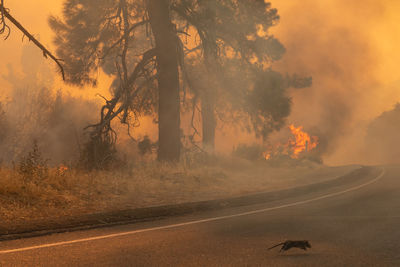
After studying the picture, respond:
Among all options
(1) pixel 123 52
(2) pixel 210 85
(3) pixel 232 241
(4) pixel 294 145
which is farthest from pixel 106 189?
(4) pixel 294 145

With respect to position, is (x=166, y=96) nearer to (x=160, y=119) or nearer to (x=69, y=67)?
(x=160, y=119)

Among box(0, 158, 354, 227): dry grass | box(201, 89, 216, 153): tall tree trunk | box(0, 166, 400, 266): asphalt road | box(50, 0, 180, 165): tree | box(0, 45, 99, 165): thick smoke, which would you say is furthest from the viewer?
box(0, 45, 99, 165): thick smoke

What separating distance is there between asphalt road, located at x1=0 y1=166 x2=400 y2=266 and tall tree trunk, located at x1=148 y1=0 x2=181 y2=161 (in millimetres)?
9403

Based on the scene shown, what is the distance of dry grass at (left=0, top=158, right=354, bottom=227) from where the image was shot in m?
9.25

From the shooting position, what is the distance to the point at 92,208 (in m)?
9.91

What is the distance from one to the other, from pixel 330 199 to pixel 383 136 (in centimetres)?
7449

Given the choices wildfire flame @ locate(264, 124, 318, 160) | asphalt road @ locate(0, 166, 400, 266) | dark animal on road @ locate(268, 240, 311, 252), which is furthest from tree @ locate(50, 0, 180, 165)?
dark animal on road @ locate(268, 240, 311, 252)

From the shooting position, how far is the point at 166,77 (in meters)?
19.1

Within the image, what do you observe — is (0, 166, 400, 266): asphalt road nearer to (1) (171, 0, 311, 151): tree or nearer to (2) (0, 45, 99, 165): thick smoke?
(1) (171, 0, 311, 151): tree

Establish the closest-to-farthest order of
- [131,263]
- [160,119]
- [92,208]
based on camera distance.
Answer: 1. [131,263]
2. [92,208]
3. [160,119]

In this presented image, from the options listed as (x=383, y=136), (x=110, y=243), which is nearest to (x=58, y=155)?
(x=110, y=243)

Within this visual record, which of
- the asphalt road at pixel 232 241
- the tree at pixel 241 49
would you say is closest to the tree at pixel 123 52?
the tree at pixel 241 49

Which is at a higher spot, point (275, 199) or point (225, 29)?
point (225, 29)

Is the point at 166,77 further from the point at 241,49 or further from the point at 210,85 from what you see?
the point at 210,85
